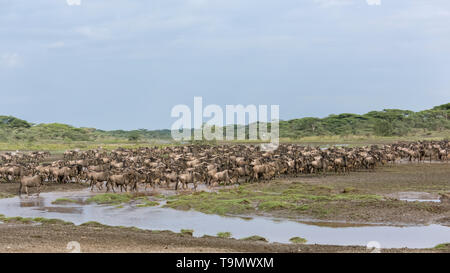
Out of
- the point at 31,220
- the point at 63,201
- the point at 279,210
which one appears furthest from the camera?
the point at 63,201

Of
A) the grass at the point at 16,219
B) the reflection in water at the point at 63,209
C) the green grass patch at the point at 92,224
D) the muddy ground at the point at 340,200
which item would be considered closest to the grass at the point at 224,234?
the muddy ground at the point at 340,200

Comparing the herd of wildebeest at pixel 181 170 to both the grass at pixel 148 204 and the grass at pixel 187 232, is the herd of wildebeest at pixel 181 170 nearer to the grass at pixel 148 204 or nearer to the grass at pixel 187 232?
the grass at pixel 148 204

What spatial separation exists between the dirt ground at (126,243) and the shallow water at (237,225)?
36.4 inches

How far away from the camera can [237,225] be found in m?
13.4

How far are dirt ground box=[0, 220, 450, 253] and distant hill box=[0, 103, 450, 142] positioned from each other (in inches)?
2245

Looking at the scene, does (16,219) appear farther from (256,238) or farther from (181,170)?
(181,170)

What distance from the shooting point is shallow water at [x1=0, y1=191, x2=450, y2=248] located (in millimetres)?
11367

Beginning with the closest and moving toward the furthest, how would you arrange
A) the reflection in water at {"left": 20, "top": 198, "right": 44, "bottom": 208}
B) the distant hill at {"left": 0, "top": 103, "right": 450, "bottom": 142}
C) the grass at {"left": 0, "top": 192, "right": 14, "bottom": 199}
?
the reflection in water at {"left": 20, "top": 198, "right": 44, "bottom": 208}, the grass at {"left": 0, "top": 192, "right": 14, "bottom": 199}, the distant hill at {"left": 0, "top": 103, "right": 450, "bottom": 142}

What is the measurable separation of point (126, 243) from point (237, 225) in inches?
152

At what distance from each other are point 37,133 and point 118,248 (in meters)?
67.8

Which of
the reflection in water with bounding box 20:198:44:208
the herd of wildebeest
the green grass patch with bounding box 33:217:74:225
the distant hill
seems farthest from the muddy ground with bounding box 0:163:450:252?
the distant hill

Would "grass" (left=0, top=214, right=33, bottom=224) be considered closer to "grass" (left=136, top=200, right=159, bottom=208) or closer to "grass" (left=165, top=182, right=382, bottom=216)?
"grass" (left=136, top=200, right=159, bottom=208)

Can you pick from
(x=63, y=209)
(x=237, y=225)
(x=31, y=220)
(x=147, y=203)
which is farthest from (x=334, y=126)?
(x=31, y=220)
